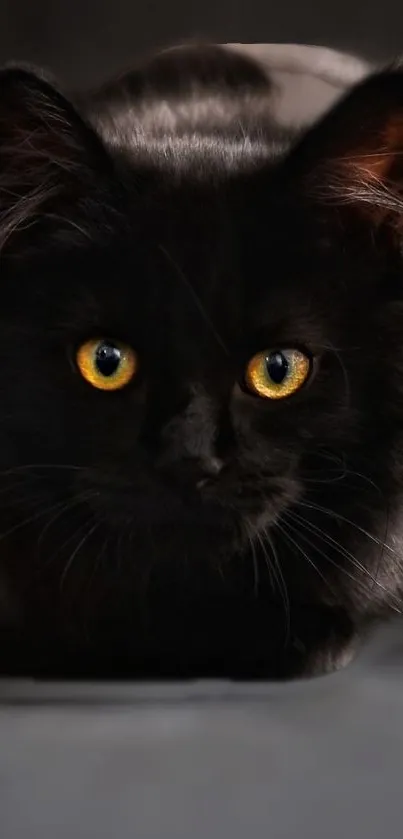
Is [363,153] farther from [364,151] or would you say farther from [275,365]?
[275,365]

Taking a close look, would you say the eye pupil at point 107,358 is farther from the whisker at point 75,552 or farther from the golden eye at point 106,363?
the whisker at point 75,552

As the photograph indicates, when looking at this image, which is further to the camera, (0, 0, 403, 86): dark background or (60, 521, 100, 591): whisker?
(0, 0, 403, 86): dark background

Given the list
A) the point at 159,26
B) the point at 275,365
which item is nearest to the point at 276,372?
the point at 275,365

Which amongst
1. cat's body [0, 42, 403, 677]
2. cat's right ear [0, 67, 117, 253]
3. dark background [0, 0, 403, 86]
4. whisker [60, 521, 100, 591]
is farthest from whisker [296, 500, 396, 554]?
dark background [0, 0, 403, 86]

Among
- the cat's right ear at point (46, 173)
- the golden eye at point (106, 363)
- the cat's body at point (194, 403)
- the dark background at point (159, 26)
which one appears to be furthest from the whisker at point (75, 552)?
the dark background at point (159, 26)

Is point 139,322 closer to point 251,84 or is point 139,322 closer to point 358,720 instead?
point 358,720

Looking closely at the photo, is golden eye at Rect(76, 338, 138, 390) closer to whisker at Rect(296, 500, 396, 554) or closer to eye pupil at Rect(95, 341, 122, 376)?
eye pupil at Rect(95, 341, 122, 376)

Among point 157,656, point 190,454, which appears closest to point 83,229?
point 190,454

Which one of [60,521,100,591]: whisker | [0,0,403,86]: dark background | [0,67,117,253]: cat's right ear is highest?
[0,0,403,86]: dark background
